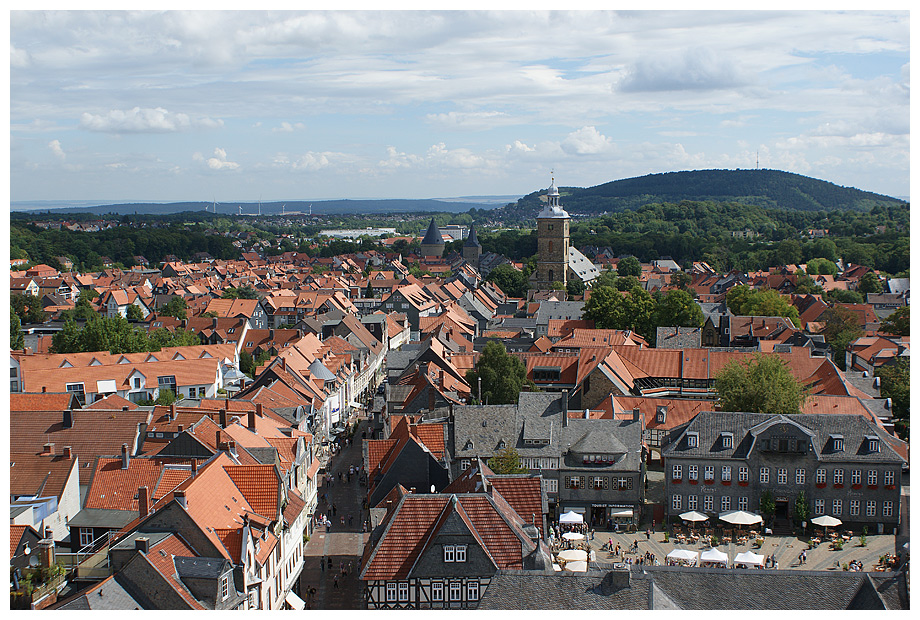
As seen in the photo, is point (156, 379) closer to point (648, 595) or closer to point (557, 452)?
point (557, 452)

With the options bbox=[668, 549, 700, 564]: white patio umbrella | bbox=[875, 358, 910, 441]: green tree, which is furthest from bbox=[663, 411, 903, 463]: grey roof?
bbox=[875, 358, 910, 441]: green tree

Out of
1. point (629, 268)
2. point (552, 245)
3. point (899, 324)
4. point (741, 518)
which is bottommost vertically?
point (741, 518)

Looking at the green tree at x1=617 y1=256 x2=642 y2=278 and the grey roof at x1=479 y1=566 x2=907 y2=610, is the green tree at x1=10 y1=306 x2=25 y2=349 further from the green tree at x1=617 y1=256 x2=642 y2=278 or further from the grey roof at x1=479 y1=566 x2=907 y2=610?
the green tree at x1=617 y1=256 x2=642 y2=278

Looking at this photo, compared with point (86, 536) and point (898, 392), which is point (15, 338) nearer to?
point (86, 536)

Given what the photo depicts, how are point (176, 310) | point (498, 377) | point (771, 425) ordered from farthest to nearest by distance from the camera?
point (176, 310) < point (498, 377) < point (771, 425)

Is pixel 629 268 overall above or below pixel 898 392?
below

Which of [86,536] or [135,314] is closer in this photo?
[86,536]

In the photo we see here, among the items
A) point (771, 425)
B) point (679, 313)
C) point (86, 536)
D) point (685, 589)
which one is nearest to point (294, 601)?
point (86, 536)

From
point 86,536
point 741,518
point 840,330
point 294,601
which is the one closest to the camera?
point 294,601
